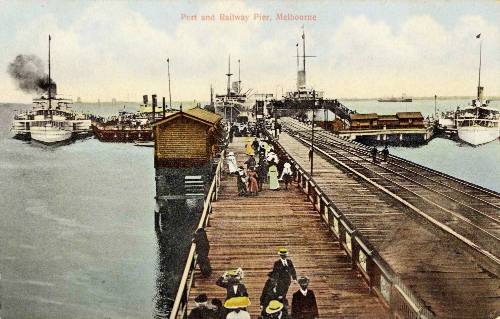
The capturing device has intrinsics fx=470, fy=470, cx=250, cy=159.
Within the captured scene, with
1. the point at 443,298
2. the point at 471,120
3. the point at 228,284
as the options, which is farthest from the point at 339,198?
the point at 471,120

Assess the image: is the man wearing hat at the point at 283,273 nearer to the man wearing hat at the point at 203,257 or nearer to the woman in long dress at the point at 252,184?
the man wearing hat at the point at 203,257

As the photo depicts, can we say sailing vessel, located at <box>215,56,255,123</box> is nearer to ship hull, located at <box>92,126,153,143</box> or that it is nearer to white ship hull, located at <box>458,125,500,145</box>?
ship hull, located at <box>92,126,153,143</box>

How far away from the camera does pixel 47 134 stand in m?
60.0

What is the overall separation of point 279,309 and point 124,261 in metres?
16.2

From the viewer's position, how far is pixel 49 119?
5981cm

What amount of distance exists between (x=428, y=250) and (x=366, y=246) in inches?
94.3

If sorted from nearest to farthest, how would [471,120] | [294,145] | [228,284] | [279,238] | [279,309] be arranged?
[279,309] < [228,284] < [279,238] < [294,145] < [471,120]

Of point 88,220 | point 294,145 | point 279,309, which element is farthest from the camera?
point 294,145

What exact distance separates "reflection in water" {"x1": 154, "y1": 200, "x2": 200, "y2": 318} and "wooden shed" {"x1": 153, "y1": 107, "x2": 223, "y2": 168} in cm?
257

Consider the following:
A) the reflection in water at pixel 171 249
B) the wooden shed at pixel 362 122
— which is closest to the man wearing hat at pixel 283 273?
the reflection in water at pixel 171 249

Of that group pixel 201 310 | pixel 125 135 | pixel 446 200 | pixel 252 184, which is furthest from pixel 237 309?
pixel 125 135

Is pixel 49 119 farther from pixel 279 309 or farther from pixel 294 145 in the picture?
pixel 279 309

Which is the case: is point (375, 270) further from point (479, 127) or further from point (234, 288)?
point (479, 127)

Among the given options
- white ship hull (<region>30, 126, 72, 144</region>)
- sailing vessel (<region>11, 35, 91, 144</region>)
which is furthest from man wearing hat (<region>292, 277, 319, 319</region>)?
white ship hull (<region>30, 126, 72, 144</region>)
